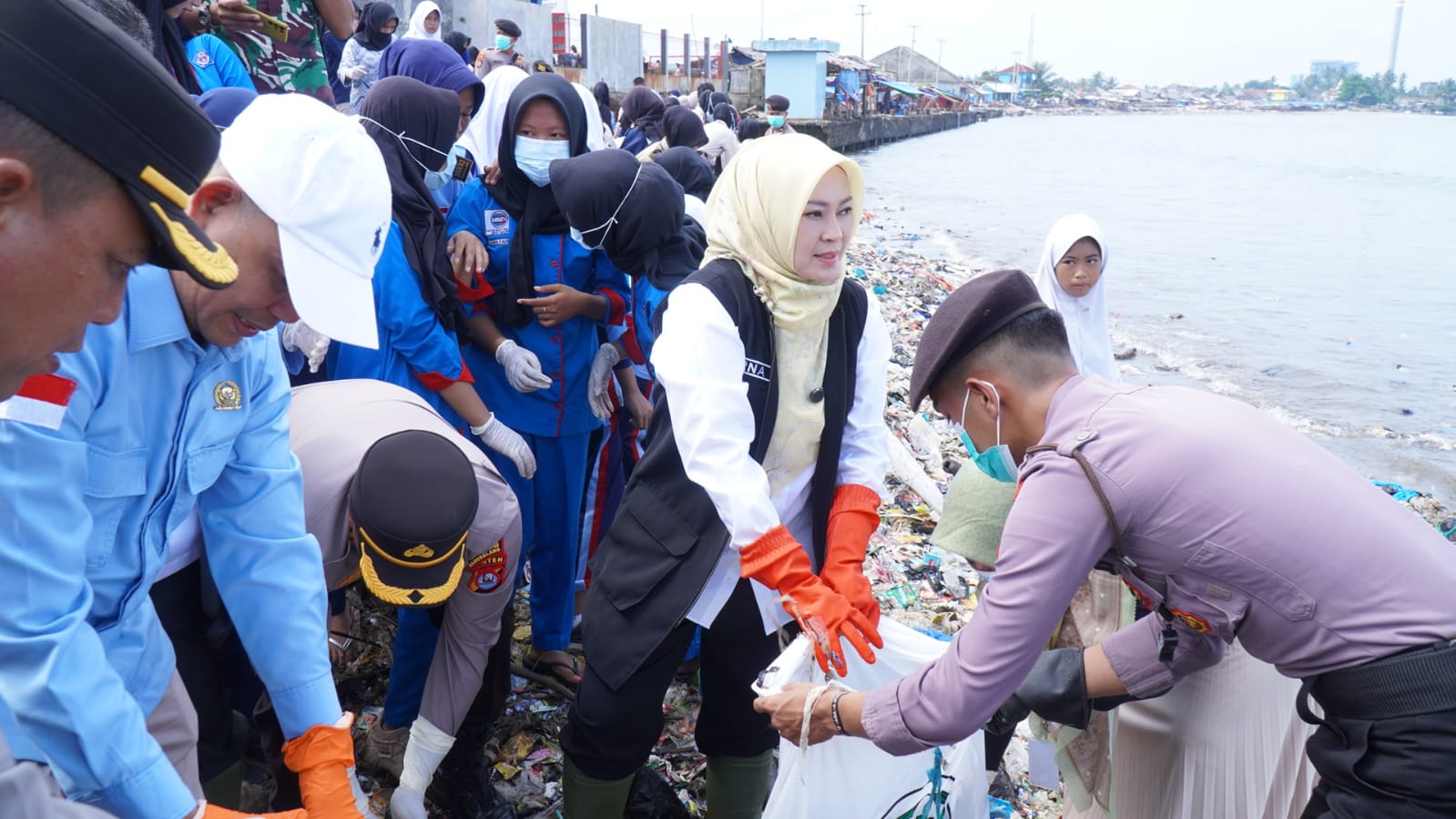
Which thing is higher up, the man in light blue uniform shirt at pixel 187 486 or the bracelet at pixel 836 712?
the man in light blue uniform shirt at pixel 187 486

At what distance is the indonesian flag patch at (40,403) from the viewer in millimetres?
1243

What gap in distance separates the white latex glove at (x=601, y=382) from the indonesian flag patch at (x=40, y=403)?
193 cm

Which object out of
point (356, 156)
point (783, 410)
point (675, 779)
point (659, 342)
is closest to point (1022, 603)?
point (783, 410)

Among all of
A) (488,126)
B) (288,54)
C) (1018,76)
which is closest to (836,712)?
(488,126)

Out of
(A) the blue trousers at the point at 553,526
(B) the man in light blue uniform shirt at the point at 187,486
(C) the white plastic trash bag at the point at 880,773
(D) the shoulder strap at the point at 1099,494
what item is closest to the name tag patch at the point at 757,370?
(C) the white plastic trash bag at the point at 880,773

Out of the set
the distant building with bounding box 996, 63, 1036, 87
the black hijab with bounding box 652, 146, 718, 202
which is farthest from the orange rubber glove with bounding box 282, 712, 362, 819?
the distant building with bounding box 996, 63, 1036, 87

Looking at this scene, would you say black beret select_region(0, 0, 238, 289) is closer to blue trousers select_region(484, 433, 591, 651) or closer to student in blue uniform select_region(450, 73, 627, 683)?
student in blue uniform select_region(450, 73, 627, 683)

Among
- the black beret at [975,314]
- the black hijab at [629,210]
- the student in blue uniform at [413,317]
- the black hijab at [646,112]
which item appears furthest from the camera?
the black hijab at [646,112]

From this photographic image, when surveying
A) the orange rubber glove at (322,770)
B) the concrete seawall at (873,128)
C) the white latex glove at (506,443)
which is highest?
the concrete seawall at (873,128)

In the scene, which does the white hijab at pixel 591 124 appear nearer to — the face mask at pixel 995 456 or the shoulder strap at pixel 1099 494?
the face mask at pixel 995 456

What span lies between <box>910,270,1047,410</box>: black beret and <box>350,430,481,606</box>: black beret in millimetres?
980

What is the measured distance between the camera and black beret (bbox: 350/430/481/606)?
2.03 m

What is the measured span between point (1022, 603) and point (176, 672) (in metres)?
1.45

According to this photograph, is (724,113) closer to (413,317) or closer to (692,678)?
(692,678)
